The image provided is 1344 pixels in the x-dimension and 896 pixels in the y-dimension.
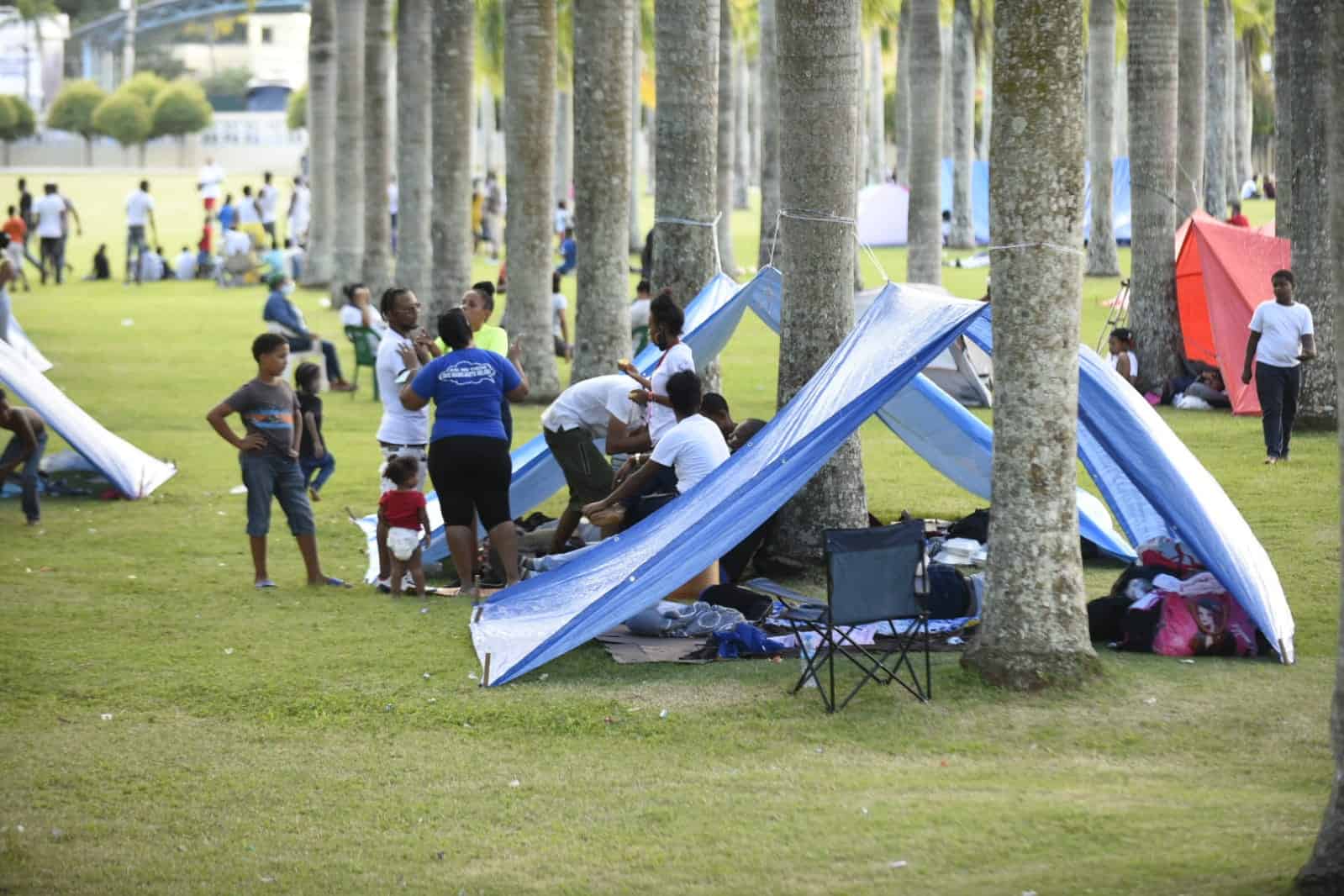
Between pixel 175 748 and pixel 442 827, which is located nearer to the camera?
pixel 442 827

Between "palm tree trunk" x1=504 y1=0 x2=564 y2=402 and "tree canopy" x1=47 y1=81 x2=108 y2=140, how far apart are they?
8823 cm

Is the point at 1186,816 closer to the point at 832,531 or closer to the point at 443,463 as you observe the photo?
the point at 832,531

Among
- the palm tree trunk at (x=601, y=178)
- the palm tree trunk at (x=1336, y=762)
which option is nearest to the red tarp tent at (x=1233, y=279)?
the palm tree trunk at (x=601, y=178)

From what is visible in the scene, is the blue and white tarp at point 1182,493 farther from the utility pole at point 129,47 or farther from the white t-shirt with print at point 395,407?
the utility pole at point 129,47

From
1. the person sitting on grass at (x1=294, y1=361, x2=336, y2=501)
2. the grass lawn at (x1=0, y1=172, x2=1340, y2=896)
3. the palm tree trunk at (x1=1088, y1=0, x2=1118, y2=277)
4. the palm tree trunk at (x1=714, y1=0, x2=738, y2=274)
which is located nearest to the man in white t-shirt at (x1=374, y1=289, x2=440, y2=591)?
the grass lawn at (x1=0, y1=172, x2=1340, y2=896)

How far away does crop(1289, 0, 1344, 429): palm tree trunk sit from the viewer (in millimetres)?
16625

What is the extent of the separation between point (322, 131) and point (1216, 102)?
19212mm

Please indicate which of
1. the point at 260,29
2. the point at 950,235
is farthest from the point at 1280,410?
the point at 260,29

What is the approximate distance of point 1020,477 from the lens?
8.70 metres

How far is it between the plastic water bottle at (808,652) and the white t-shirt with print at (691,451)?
1139 mm

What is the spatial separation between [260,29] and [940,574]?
131 meters

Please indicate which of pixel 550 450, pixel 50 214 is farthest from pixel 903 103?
pixel 550 450

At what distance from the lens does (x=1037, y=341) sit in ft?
28.3

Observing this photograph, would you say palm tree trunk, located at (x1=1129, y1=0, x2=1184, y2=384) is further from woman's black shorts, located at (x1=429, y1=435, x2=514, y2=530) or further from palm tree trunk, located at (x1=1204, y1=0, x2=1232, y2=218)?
palm tree trunk, located at (x1=1204, y1=0, x2=1232, y2=218)
